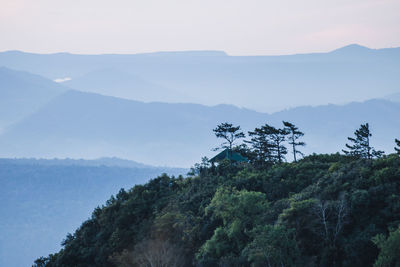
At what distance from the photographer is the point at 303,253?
41.1m

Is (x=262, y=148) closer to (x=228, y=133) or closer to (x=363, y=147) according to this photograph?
(x=228, y=133)

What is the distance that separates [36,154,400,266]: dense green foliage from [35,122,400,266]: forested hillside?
3.3 inches

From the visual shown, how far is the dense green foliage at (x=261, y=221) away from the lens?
39.4m

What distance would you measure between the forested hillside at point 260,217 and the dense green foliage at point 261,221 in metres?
0.08

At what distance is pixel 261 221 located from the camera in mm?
46031

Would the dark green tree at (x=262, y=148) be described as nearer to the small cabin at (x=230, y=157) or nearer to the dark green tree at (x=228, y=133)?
the dark green tree at (x=228, y=133)

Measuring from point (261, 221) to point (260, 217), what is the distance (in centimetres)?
59

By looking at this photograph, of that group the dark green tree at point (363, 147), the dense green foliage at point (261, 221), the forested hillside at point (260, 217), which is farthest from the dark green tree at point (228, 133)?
the dark green tree at point (363, 147)

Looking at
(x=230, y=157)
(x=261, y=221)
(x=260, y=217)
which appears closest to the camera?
(x=261, y=221)

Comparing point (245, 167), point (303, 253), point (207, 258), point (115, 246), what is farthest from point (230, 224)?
point (245, 167)

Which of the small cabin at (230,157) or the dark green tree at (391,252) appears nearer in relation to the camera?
the dark green tree at (391,252)

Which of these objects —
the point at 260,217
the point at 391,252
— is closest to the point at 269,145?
the point at 260,217

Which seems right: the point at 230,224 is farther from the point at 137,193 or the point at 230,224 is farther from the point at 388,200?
the point at 137,193

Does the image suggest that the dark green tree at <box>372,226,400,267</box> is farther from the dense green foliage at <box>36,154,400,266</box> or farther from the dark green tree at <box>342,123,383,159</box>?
the dark green tree at <box>342,123,383,159</box>
